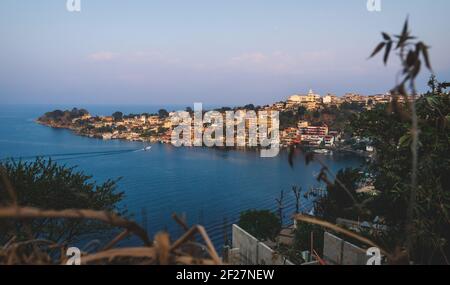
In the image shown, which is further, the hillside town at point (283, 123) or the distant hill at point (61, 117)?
the distant hill at point (61, 117)

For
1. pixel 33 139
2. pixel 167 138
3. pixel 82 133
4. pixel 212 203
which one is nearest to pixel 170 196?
pixel 212 203

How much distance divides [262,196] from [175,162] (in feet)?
52.7

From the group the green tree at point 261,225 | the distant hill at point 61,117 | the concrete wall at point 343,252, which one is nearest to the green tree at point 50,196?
the concrete wall at point 343,252

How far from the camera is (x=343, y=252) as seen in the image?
7.00 meters

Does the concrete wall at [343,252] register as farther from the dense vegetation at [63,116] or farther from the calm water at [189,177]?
the dense vegetation at [63,116]

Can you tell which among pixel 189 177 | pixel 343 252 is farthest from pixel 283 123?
→ pixel 343 252

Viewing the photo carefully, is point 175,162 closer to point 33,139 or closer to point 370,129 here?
point 33,139

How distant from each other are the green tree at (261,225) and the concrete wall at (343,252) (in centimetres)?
739

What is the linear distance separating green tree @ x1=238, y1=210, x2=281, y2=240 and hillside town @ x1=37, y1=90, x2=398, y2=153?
29.6 meters

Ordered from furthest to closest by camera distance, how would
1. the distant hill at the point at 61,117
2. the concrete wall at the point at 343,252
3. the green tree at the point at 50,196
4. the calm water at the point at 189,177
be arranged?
the distant hill at the point at 61,117, the calm water at the point at 189,177, the green tree at the point at 50,196, the concrete wall at the point at 343,252

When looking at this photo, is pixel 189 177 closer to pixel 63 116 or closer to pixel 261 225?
pixel 261 225

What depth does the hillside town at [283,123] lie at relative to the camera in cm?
5228

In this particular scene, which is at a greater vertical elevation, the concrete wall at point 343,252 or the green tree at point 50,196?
the green tree at point 50,196

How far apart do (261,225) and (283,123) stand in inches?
1618
